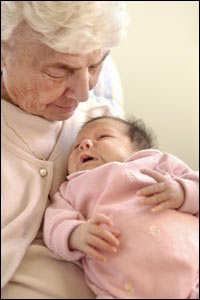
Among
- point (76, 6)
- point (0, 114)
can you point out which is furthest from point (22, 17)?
point (0, 114)

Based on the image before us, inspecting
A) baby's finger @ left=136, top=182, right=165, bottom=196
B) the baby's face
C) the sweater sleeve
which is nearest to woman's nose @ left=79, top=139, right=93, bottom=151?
the baby's face

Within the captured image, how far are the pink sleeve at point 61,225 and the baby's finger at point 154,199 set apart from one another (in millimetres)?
174

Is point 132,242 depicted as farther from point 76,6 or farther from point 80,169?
point 76,6

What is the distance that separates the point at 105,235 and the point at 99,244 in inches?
1.0

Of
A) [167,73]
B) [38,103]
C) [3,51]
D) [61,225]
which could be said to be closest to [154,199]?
[61,225]

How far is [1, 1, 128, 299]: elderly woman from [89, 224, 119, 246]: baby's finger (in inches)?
6.7

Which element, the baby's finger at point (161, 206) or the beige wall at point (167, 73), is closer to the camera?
the baby's finger at point (161, 206)

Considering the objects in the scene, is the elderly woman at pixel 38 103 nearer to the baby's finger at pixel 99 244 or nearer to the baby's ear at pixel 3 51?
the baby's ear at pixel 3 51

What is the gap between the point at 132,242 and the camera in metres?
0.91

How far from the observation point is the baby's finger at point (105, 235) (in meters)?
0.88

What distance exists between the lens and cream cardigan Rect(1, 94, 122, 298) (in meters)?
0.99

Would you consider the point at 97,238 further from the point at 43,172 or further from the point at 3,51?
the point at 3,51

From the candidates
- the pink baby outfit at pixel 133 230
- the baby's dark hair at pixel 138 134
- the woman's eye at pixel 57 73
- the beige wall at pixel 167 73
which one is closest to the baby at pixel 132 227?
the pink baby outfit at pixel 133 230

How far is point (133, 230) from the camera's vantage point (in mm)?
928
